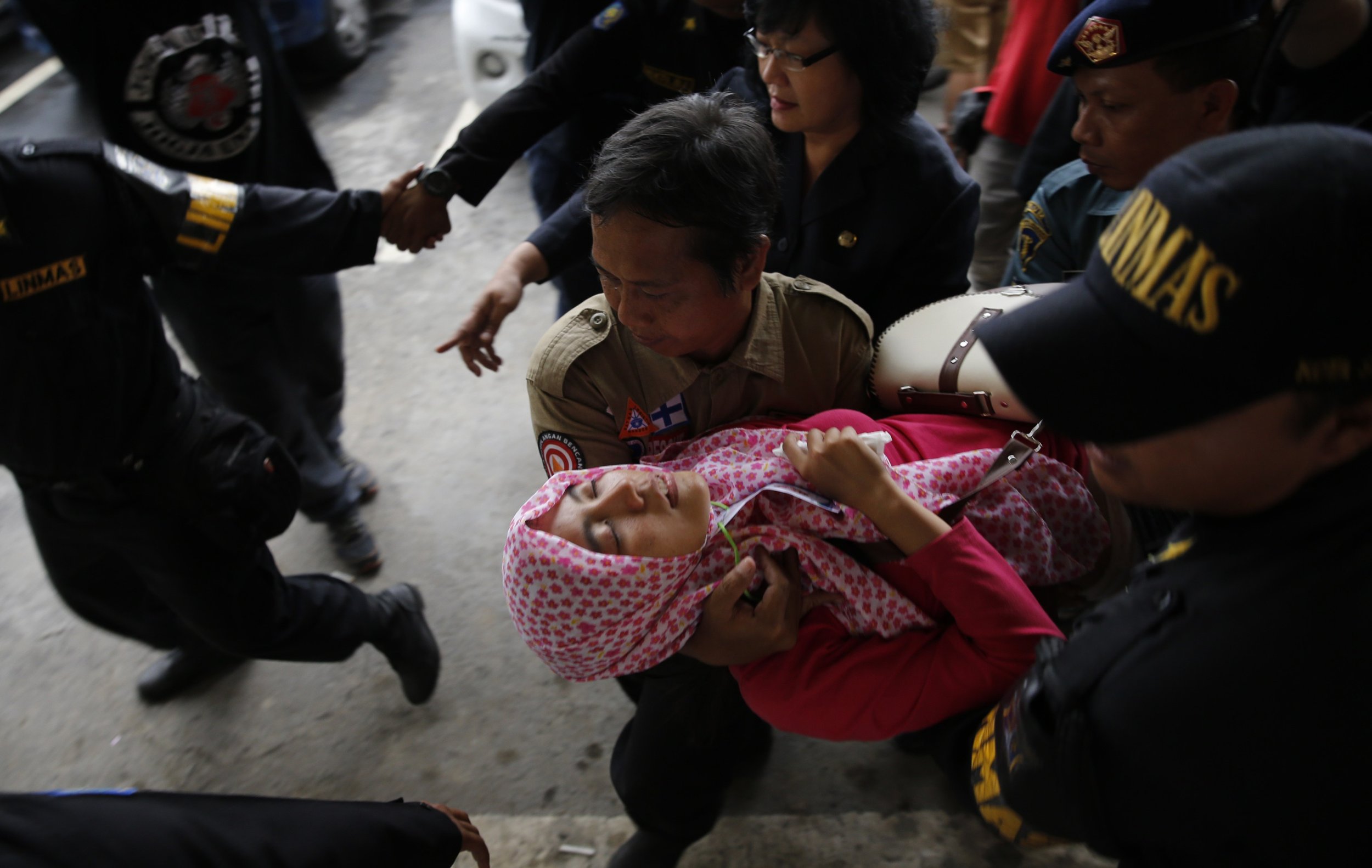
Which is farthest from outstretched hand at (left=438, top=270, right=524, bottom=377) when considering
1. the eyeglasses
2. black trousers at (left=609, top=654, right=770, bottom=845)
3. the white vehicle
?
the white vehicle

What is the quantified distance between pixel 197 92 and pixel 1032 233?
224 cm

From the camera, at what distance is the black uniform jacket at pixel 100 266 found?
70.3 inches

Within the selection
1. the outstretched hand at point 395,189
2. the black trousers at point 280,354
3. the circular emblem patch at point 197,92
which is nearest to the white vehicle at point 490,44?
the black trousers at point 280,354

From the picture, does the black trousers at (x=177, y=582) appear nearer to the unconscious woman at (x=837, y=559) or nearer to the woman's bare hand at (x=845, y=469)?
the unconscious woman at (x=837, y=559)

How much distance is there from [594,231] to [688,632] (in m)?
0.74

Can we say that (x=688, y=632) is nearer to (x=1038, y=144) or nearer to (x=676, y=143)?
(x=676, y=143)

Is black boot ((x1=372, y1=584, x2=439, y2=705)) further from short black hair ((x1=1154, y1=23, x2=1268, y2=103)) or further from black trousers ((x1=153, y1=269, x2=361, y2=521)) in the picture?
short black hair ((x1=1154, y1=23, x2=1268, y2=103))

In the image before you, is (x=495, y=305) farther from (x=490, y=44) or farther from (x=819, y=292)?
(x=490, y=44)

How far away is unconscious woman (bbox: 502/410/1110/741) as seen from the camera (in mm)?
1340

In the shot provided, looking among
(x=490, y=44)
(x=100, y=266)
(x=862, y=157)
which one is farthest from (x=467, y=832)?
(x=490, y=44)

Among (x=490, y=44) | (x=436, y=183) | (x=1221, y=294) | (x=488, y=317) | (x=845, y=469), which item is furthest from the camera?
(x=490, y=44)

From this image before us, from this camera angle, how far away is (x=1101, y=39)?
1.73 m

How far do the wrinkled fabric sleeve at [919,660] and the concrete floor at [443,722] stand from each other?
3.24ft

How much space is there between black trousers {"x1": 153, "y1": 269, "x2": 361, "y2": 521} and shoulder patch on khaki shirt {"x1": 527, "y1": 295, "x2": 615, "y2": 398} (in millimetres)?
1161
